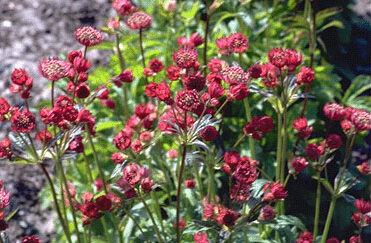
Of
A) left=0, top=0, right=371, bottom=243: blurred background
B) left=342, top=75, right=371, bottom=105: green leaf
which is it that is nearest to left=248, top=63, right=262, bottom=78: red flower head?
left=0, top=0, right=371, bottom=243: blurred background

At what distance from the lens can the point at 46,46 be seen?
3.89m

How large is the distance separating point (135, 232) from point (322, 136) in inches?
41.8

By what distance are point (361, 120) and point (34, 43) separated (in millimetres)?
2795

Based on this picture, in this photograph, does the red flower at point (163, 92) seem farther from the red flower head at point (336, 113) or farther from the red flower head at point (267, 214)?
the red flower head at point (336, 113)

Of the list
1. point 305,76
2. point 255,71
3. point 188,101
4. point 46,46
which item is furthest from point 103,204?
point 46,46

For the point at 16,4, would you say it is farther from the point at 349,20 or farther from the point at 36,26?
the point at 349,20

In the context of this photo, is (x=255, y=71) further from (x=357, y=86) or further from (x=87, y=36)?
(x=357, y=86)

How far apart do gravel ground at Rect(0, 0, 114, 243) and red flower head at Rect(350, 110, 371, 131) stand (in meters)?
1.81

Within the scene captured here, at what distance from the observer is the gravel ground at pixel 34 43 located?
3.03 m

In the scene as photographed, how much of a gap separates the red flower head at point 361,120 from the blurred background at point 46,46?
0.95 meters

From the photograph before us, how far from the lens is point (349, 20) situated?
3615 mm

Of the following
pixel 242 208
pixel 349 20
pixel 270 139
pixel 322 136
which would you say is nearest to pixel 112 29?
pixel 242 208

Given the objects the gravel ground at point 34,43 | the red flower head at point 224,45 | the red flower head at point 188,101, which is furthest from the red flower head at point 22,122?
the gravel ground at point 34,43

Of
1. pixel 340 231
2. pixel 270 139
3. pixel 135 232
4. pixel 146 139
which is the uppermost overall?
pixel 146 139
